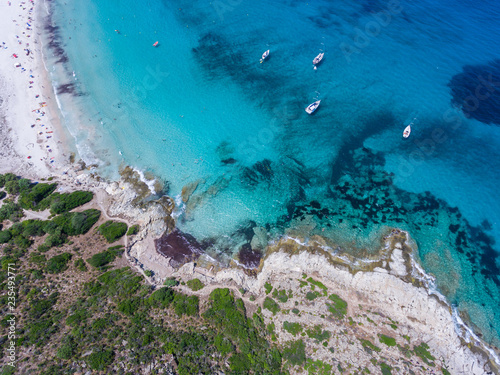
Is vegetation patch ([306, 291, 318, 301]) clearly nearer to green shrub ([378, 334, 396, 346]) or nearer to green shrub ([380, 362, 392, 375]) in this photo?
green shrub ([378, 334, 396, 346])

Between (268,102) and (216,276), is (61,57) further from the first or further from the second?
(216,276)

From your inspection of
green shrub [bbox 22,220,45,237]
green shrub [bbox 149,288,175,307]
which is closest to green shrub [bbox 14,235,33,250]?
green shrub [bbox 22,220,45,237]

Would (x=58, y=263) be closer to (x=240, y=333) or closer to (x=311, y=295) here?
(x=240, y=333)

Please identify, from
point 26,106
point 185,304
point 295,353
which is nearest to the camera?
point 295,353

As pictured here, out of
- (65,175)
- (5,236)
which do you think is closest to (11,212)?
(5,236)

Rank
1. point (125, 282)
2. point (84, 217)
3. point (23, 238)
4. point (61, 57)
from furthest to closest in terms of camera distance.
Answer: point (61, 57) < point (84, 217) < point (23, 238) < point (125, 282)

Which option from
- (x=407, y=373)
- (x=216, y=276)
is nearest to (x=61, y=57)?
(x=216, y=276)

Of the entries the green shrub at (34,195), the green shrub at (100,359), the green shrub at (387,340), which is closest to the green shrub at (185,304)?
the green shrub at (100,359)
